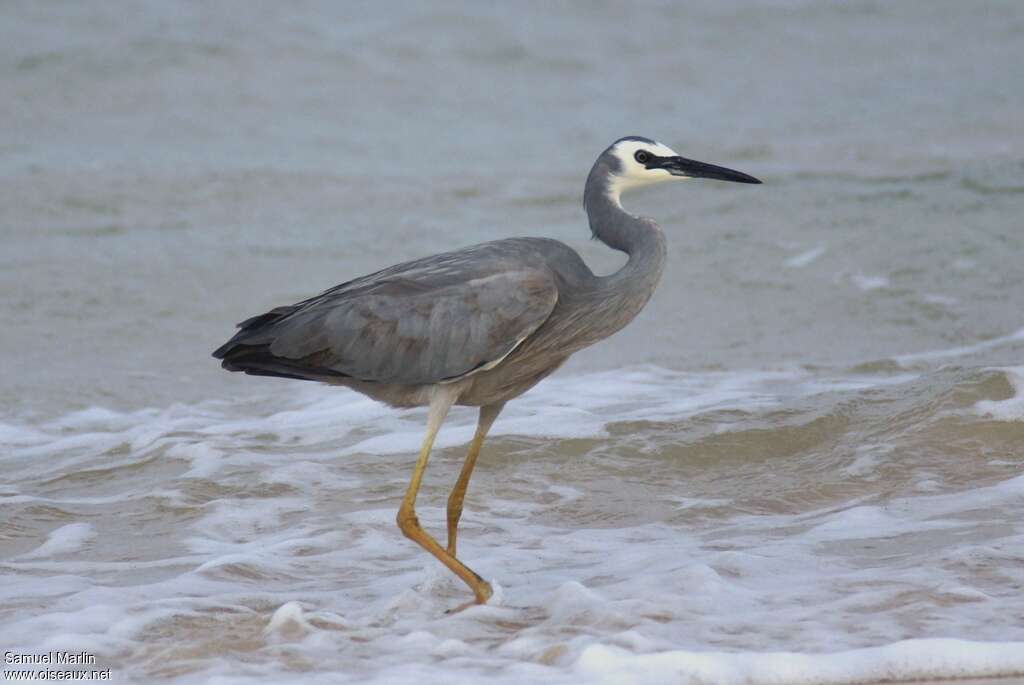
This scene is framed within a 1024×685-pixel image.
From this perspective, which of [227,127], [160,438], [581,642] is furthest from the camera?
[227,127]

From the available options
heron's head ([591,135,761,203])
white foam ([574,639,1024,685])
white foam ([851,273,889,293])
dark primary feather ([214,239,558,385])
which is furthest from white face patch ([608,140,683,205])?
white foam ([851,273,889,293])

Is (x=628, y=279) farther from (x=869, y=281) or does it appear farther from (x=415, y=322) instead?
(x=869, y=281)

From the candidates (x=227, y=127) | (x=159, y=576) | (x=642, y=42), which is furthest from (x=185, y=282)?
(x=642, y=42)

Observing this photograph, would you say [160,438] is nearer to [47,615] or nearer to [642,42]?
[47,615]

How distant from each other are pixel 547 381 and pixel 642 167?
3.19 meters

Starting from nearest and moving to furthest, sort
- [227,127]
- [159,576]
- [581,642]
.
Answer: [581,642] < [159,576] < [227,127]

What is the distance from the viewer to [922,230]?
12.5 m

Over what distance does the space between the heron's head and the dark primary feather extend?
462 mm

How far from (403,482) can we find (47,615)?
2.27 meters

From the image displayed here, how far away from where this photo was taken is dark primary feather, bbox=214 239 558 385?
5.98 meters

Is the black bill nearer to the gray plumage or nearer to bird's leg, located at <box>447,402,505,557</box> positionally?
the gray plumage

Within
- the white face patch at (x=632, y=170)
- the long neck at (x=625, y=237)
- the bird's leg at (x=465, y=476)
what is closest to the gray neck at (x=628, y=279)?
the long neck at (x=625, y=237)

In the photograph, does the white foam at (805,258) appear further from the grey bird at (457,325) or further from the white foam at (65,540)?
the white foam at (65,540)

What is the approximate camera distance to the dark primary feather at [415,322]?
19.6ft
